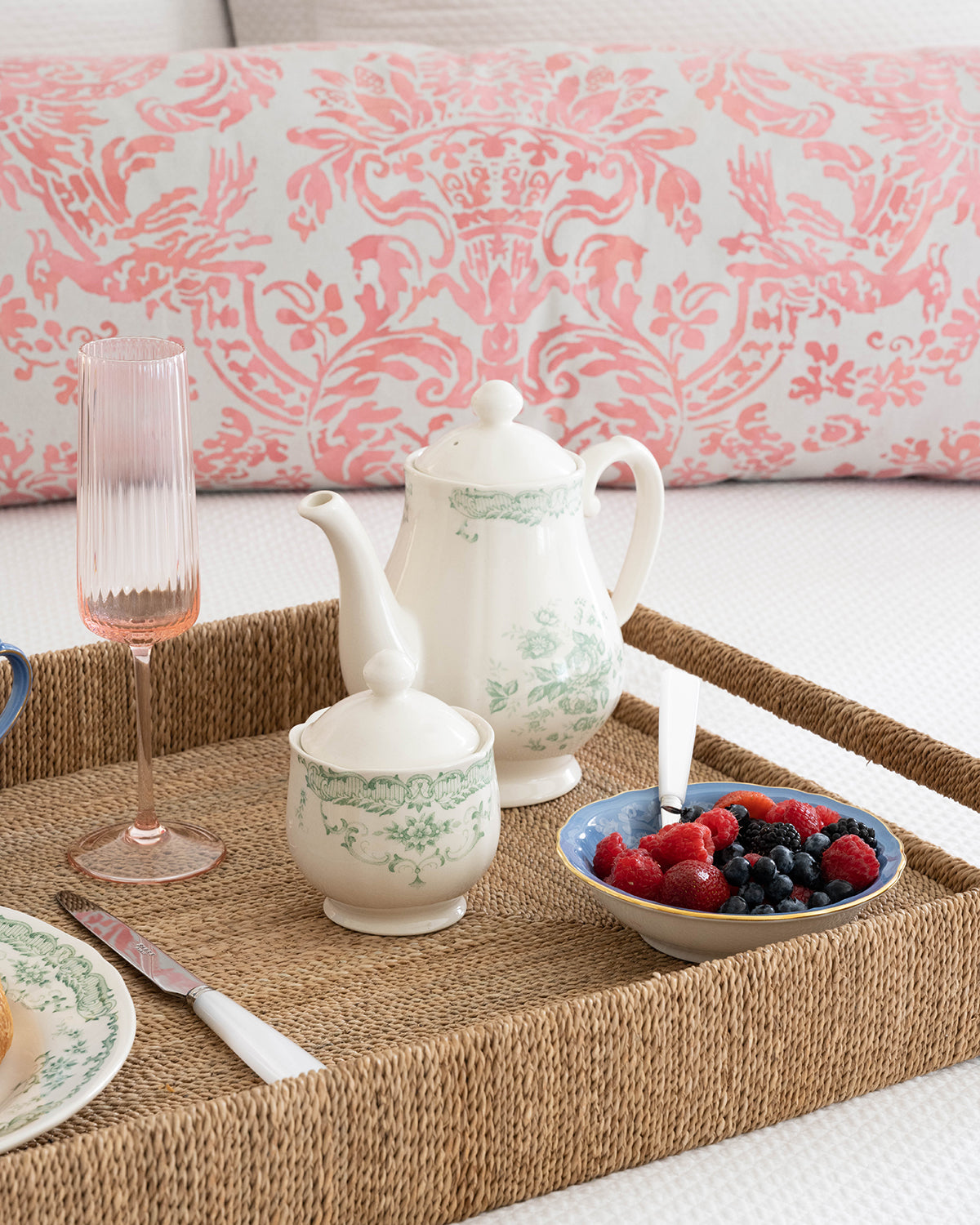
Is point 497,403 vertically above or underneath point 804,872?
above

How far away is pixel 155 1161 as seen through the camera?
40 cm

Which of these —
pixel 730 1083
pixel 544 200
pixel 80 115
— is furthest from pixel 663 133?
pixel 730 1083

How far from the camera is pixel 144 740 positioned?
0.67 m

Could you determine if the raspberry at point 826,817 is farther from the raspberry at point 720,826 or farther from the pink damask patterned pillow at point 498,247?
the pink damask patterned pillow at point 498,247

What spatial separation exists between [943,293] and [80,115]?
777 mm

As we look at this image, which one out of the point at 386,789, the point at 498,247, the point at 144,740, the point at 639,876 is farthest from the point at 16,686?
the point at 498,247

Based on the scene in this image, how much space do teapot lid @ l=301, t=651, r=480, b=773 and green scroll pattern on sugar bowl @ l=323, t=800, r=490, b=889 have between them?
23 millimetres

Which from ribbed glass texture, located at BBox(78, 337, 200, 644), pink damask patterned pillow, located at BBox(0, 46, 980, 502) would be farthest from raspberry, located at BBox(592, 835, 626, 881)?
pink damask patterned pillow, located at BBox(0, 46, 980, 502)

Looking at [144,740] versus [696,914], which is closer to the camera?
[696,914]

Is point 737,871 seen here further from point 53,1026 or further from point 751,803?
point 53,1026

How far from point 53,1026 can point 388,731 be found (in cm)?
17

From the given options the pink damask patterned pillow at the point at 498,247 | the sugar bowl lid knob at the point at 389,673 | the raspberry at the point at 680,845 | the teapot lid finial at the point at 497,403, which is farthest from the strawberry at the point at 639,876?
the pink damask patterned pillow at the point at 498,247

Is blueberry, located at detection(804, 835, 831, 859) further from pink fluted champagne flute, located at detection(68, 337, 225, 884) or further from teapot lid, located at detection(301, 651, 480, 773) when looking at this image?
pink fluted champagne flute, located at detection(68, 337, 225, 884)

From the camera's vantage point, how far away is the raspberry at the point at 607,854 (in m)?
0.59
